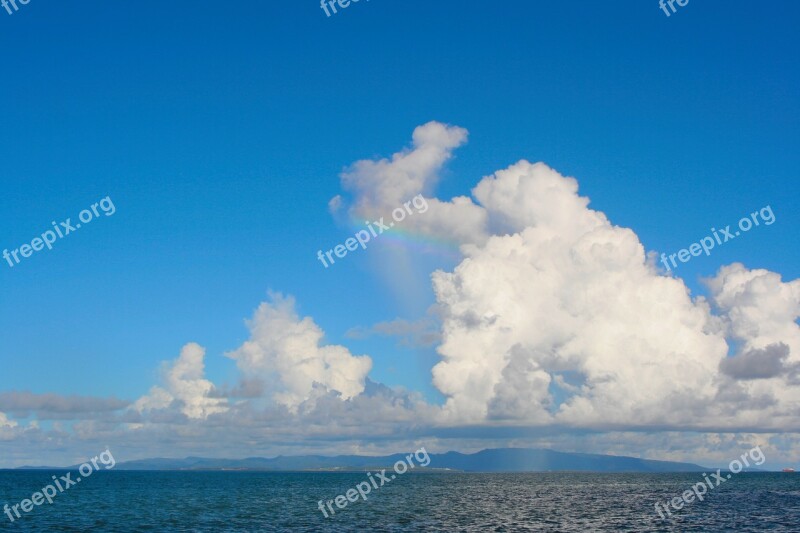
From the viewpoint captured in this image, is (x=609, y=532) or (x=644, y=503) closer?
(x=609, y=532)

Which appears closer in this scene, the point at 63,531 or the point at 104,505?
the point at 63,531

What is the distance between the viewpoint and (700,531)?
99625 millimetres

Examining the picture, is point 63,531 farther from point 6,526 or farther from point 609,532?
point 609,532

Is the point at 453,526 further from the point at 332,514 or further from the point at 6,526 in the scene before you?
the point at 6,526

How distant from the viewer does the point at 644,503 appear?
160750mm

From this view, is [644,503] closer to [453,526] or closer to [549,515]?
[549,515]

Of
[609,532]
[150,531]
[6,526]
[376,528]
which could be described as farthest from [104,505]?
[609,532]

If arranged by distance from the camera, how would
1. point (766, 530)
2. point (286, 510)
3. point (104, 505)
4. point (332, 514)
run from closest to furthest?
point (766, 530)
point (332, 514)
point (286, 510)
point (104, 505)

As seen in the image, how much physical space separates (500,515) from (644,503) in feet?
167

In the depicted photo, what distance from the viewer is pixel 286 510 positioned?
135 meters

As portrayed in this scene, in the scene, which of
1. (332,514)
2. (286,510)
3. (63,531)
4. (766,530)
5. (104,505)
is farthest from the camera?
(104,505)

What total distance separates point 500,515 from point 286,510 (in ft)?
132

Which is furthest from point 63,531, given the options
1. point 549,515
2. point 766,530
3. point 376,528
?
point 766,530

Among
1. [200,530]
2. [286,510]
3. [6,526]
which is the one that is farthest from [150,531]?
[286,510]
